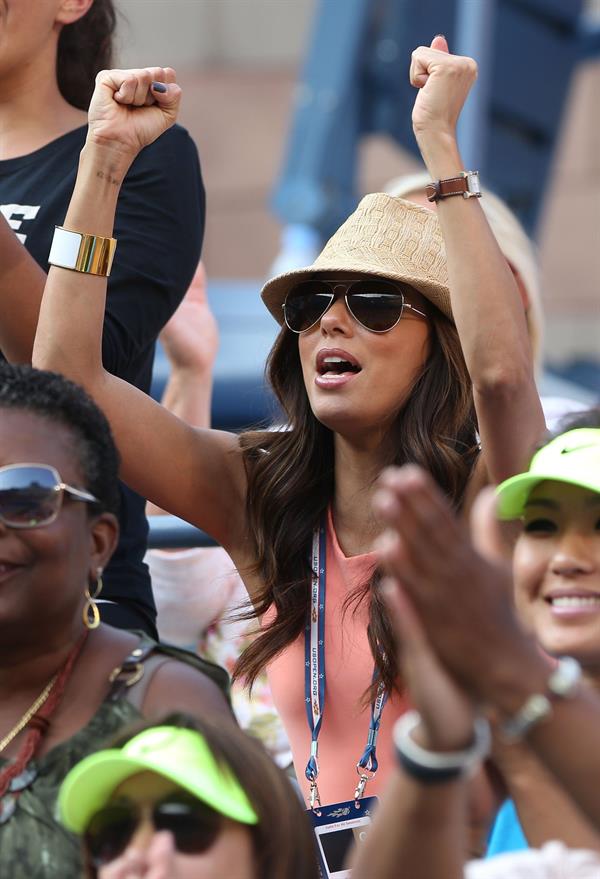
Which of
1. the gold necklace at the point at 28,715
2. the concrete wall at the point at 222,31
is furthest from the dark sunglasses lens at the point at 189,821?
the concrete wall at the point at 222,31

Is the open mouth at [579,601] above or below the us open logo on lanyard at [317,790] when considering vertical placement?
above

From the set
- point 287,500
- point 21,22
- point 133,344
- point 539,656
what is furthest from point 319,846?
point 21,22

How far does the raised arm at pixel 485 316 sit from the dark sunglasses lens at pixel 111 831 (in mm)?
948

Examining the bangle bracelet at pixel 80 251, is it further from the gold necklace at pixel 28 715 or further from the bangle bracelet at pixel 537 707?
the bangle bracelet at pixel 537 707

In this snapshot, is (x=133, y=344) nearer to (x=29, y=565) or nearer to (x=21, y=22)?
(x=21, y=22)

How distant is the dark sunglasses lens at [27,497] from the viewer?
2096 millimetres

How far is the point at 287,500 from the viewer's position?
9.38ft

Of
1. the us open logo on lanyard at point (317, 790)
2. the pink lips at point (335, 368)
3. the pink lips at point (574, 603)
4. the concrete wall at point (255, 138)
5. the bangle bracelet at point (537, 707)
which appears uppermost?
the concrete wall at point (255, 138)

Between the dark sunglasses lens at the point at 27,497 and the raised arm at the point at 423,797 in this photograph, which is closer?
the raised arm at the point at 423,797

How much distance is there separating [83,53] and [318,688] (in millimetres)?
1290

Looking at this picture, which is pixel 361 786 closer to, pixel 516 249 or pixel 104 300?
pixel 104 300

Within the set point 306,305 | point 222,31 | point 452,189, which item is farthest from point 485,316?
Answer: point 222,31

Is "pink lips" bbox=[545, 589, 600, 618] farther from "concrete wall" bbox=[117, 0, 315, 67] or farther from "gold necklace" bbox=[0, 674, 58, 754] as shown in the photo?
"concrete wall" bbox=[117, 0, 315, 67]

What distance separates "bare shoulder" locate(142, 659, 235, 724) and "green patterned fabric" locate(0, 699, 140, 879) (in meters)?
0.03
